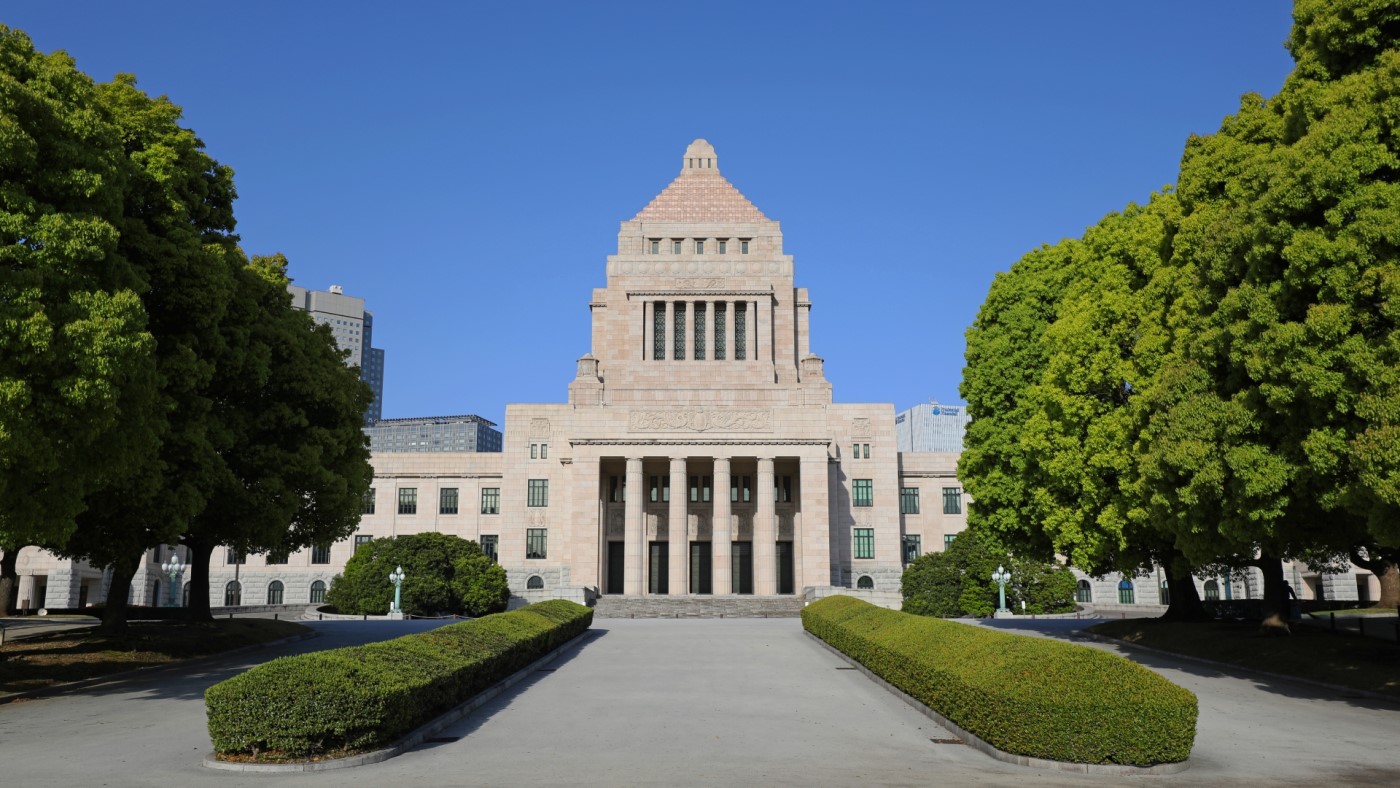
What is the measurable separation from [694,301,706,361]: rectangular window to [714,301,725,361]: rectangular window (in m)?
0.85

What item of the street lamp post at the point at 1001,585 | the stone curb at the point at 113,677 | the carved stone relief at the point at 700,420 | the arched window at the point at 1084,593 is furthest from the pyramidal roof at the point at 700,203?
the stone curb at the point at 113,677

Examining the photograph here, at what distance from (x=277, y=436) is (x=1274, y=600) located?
27302mm

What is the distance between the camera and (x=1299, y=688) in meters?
19.8

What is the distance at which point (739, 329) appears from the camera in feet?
212

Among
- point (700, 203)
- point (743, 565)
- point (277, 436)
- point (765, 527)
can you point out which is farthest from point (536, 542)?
point (277, 436)

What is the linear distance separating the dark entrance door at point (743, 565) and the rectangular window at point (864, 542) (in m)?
9.31

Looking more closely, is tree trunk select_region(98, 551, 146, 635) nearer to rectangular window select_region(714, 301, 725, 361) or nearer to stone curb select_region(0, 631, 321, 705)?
stone curb select_region(0, 631, 321, 705)

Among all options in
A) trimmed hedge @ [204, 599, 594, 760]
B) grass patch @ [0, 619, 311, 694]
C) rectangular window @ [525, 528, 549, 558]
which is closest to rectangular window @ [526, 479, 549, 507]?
rectangular window @ [525, 528, 549, 558]

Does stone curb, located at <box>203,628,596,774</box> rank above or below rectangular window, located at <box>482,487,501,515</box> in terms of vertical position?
below

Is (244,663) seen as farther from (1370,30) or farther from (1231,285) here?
(1370,30)

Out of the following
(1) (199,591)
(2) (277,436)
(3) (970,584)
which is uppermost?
(2) (277,436)

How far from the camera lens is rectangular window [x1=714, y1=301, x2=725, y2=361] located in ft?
211

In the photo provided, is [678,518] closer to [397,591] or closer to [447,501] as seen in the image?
[397,591]

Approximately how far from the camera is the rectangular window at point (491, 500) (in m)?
68.9
